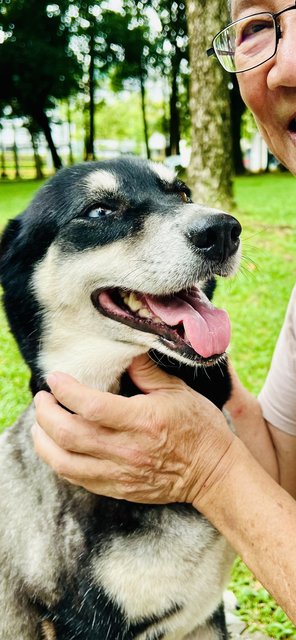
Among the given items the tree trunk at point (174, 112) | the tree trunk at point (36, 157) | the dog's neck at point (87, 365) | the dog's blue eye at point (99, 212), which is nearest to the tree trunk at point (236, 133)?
the tree trunk at point (174, 112)

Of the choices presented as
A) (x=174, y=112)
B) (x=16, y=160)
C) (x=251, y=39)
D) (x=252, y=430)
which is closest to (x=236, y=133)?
(x=174, y=112)

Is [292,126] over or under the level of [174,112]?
over

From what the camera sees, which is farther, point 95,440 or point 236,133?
point 236,133

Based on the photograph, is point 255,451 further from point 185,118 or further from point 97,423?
point 185,118

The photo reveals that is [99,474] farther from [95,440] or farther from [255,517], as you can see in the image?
[255,517]

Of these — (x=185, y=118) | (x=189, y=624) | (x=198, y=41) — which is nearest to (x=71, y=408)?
(x=189, y=624)

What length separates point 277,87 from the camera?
2039 millimetres

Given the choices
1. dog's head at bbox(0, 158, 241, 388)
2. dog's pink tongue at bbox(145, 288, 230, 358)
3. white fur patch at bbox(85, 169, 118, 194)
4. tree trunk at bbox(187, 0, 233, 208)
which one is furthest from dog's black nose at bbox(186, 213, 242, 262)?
tree trunk at bbox(187, 0, 233, 208)

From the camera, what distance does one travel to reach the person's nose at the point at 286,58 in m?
1.92

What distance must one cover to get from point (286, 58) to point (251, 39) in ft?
0.94

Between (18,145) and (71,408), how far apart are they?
39433 millimetres

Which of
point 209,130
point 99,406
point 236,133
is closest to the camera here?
point 99,406

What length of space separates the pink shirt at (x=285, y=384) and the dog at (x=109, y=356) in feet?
1.14

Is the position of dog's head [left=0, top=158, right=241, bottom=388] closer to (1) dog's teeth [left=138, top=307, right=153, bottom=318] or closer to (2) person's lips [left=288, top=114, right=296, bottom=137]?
(1) dog's teeth [left=138, top=307, right=153, bottom=318]
